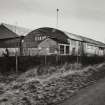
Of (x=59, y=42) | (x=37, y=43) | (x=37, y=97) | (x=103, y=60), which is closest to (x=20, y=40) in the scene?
(x=37, y=43)

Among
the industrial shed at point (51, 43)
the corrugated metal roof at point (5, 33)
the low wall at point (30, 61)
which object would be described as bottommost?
the low wall at point (30, 61)

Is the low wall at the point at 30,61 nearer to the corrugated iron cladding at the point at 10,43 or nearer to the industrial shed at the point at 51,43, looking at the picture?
the industrial shed at the point at 51,43

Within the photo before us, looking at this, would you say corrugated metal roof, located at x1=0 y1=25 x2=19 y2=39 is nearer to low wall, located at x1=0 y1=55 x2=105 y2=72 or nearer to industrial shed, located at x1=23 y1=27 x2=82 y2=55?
industrial shed, located at x1=23 y1=27 x2=82 y2=55

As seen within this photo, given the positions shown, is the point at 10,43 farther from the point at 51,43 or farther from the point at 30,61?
the point at 30,61

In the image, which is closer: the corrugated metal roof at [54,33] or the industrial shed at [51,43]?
the industrial shed at [51,43]

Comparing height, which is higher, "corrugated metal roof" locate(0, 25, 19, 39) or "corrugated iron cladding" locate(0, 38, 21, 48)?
"corrugated metal roof" locate(0, 25, 19, 39)

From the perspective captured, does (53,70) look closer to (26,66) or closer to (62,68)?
(62,68)

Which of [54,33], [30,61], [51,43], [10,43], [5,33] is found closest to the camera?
[30,61]

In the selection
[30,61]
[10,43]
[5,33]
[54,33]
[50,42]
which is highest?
[5,33]

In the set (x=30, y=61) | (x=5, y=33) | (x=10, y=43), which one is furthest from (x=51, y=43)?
(x=5, y=33)

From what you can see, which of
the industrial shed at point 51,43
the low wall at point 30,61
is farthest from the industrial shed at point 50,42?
the low wall at point 30,61

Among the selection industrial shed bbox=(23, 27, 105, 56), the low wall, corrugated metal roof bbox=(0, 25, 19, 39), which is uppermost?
corrugated metal roof bbox=(0, 25, 19, 39)

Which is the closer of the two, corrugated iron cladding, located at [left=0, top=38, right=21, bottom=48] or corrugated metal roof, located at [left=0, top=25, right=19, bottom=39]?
corrugated iron cladding, located at [left=0, top=38, right=21, bottom=48]

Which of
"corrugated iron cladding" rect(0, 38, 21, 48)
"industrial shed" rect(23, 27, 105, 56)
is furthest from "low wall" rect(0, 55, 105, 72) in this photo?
"corrugated iron cladding" rect(0, 38, 21, 48)
